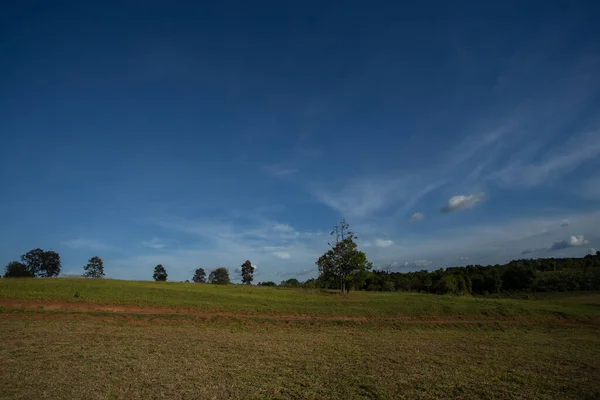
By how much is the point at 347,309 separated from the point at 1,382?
27568 mm

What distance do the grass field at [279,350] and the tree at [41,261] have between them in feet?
251

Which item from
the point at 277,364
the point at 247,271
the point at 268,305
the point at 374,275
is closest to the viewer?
the point at 277,364

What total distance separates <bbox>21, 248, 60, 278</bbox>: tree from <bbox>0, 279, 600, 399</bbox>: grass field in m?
76.4

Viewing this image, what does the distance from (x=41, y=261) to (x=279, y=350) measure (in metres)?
108

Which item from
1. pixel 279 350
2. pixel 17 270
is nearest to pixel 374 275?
pixel 279 350

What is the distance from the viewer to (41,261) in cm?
9481

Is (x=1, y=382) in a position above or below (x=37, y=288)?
below

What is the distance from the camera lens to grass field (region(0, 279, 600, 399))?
10750 millimetres

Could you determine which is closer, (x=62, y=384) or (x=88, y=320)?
(x=62, y=384)

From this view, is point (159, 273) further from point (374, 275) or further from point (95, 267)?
point (374, 275)

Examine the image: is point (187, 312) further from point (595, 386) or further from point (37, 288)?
point (595, 386)

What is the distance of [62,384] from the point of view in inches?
414

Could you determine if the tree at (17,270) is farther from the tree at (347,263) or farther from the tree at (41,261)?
the tree at (347,263)

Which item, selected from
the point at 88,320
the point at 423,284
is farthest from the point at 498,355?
the point at 423,284
